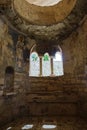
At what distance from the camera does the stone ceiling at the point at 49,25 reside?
170 inches

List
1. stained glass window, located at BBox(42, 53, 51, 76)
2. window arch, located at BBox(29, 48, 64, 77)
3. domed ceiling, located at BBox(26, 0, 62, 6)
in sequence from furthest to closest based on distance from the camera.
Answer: stained glass window, located at BBox(42, 53, 51, 76) → window arch, located at BBox(29, 48, 64, 77) → domed ceiling, located at BBox(26, 0, 62, 6)

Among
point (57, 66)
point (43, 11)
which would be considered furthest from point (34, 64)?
point (43, 11)

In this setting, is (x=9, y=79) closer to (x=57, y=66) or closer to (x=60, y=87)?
(x=60, y=87)

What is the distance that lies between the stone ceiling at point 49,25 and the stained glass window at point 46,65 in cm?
90

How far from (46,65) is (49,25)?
6.01ft

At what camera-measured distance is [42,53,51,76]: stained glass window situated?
613cm

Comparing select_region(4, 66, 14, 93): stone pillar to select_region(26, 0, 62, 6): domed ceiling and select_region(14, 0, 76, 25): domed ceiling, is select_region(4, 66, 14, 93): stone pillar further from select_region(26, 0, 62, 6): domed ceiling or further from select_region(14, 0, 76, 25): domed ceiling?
select_region(26, 0, 62, 6): domed ceiling

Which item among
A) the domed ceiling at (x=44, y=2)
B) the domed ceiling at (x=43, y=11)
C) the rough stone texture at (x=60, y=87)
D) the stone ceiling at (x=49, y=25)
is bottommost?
the rough stone texture at (x=60, y=87)

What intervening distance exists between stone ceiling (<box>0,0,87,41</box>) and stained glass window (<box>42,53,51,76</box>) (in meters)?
0.90

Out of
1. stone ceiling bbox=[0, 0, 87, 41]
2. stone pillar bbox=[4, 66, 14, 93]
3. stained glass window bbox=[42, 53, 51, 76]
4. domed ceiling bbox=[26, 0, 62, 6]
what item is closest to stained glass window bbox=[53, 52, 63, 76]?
stained glass window bbox=[42, 53, 51, 76]

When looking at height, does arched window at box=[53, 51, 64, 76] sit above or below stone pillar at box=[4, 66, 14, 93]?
above

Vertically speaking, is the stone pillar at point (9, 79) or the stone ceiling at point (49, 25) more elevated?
the stone ceiling at point (49, 25)

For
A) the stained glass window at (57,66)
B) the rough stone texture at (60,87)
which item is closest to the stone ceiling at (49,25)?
the rough stone texture at (60,87)

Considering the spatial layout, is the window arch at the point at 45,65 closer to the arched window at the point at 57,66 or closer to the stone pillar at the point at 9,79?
the arched window at the point at 57,66
